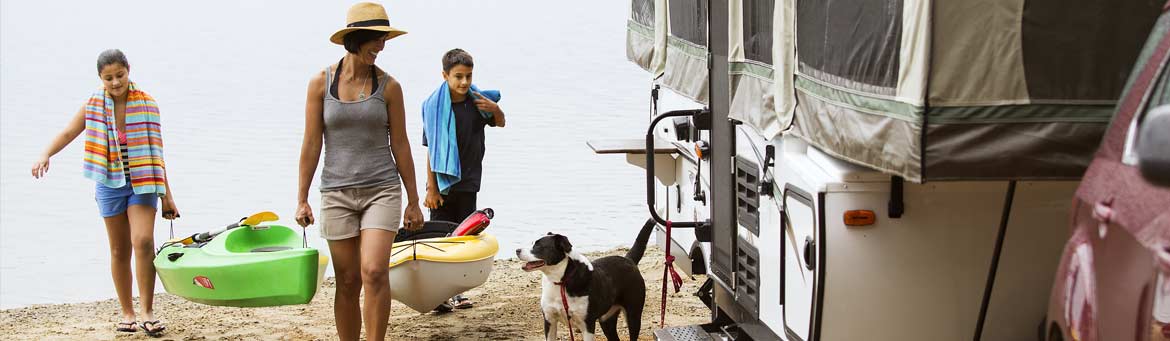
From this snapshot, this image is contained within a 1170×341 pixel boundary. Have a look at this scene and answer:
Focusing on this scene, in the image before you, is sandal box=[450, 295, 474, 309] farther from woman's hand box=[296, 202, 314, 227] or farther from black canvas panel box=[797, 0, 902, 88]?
black canvas panel box=[797, 0, 902, 88]

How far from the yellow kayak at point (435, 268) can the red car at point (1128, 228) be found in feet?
13.1

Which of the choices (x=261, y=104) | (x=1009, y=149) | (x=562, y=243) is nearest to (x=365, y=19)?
(x=562, y=243)

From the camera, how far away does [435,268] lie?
723cm

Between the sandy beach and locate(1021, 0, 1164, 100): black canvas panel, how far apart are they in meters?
4.12

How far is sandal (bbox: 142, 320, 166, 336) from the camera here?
781 cm

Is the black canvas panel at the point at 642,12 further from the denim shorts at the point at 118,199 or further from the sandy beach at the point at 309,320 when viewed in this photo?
the denim shorts at the point at 118,199

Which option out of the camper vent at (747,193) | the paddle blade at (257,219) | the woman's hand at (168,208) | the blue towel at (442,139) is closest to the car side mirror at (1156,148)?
the camper vent at (747,193)

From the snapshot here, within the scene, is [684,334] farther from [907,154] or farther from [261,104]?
[261,104]

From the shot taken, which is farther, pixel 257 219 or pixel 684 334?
pixel 257 219

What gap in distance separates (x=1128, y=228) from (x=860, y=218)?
3.86 feet

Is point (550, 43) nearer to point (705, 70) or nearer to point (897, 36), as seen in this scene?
point (705, 70)

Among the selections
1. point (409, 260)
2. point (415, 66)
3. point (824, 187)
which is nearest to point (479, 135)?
point (409, 260)

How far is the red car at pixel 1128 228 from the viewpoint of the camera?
10.1ft

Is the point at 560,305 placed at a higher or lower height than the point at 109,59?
lower
